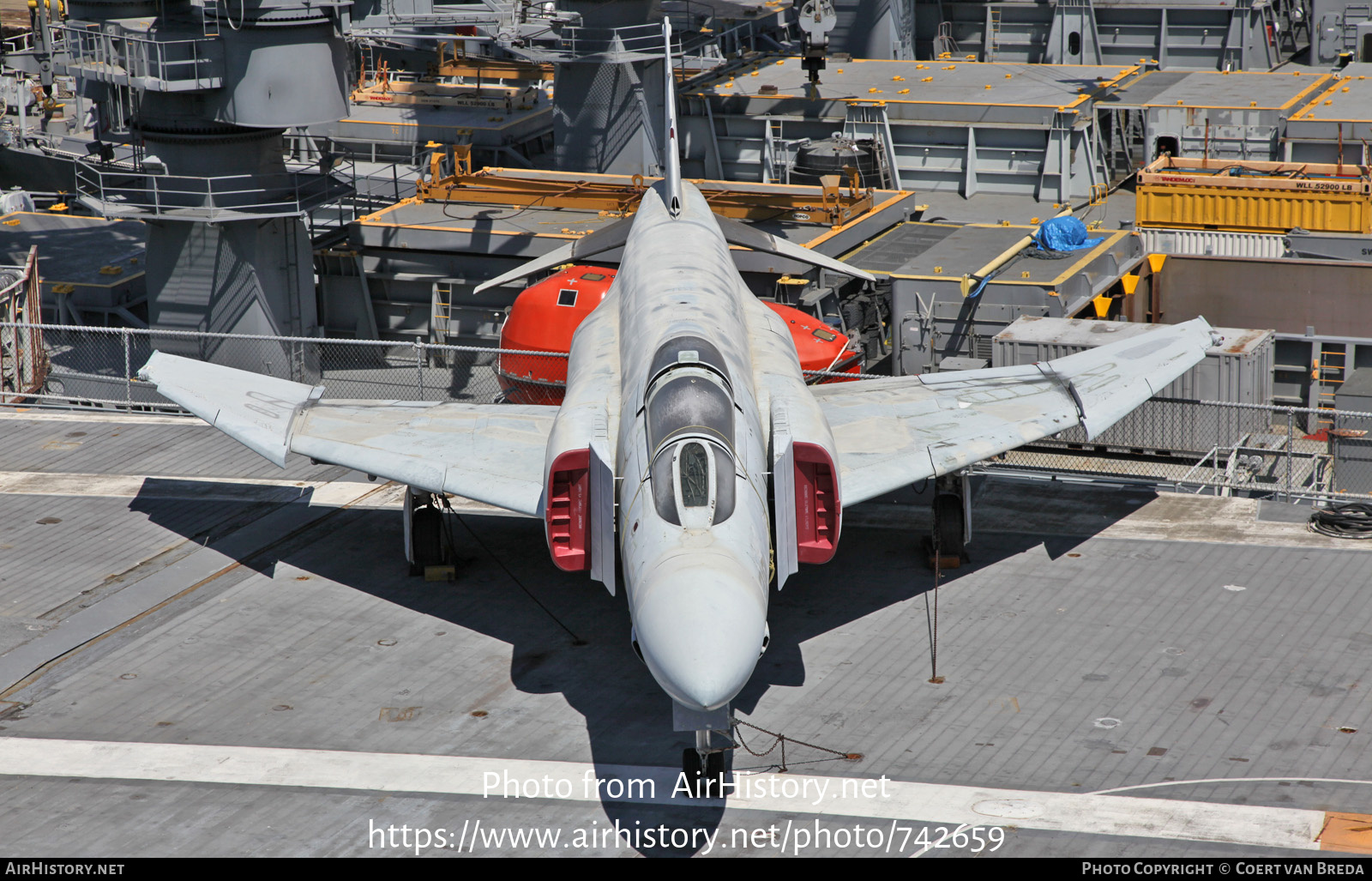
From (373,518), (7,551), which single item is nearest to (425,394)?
(373,518)

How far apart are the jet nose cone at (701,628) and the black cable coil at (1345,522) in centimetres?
1076

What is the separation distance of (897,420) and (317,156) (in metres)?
35.7

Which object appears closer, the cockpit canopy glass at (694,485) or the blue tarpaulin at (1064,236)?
the cockpit canopy glass at (694,485)

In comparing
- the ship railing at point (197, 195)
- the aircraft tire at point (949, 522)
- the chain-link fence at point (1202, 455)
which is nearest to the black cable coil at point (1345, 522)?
the chain-link fence at point (1202, 455)

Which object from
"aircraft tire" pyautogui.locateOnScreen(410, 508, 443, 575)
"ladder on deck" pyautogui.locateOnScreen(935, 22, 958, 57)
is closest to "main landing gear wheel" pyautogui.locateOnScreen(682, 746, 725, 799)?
"aircraft tire" pyautogui.locateOnScreen(410, 508, 443, 575)

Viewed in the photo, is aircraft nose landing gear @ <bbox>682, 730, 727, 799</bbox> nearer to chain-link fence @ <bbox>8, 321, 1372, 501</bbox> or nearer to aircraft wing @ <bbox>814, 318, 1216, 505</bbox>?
aircraft wing @ <bbox>814, 318, 1216, 505</bbox>

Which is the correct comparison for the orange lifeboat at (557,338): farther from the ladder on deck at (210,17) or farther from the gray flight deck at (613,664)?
the ladder on deck at (210,17)

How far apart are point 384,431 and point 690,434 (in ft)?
20.9

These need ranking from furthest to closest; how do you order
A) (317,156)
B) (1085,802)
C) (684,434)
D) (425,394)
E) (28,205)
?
(317,156), (28,205), (425,394), (684,434), (1085,802)

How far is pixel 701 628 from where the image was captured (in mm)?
13258

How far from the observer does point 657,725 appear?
52.3 feet

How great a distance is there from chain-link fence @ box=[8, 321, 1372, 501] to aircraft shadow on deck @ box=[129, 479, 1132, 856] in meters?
3.38

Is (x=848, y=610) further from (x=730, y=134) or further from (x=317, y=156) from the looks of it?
(x=317, y=156)

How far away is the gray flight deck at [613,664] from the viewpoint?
47.2 feet
